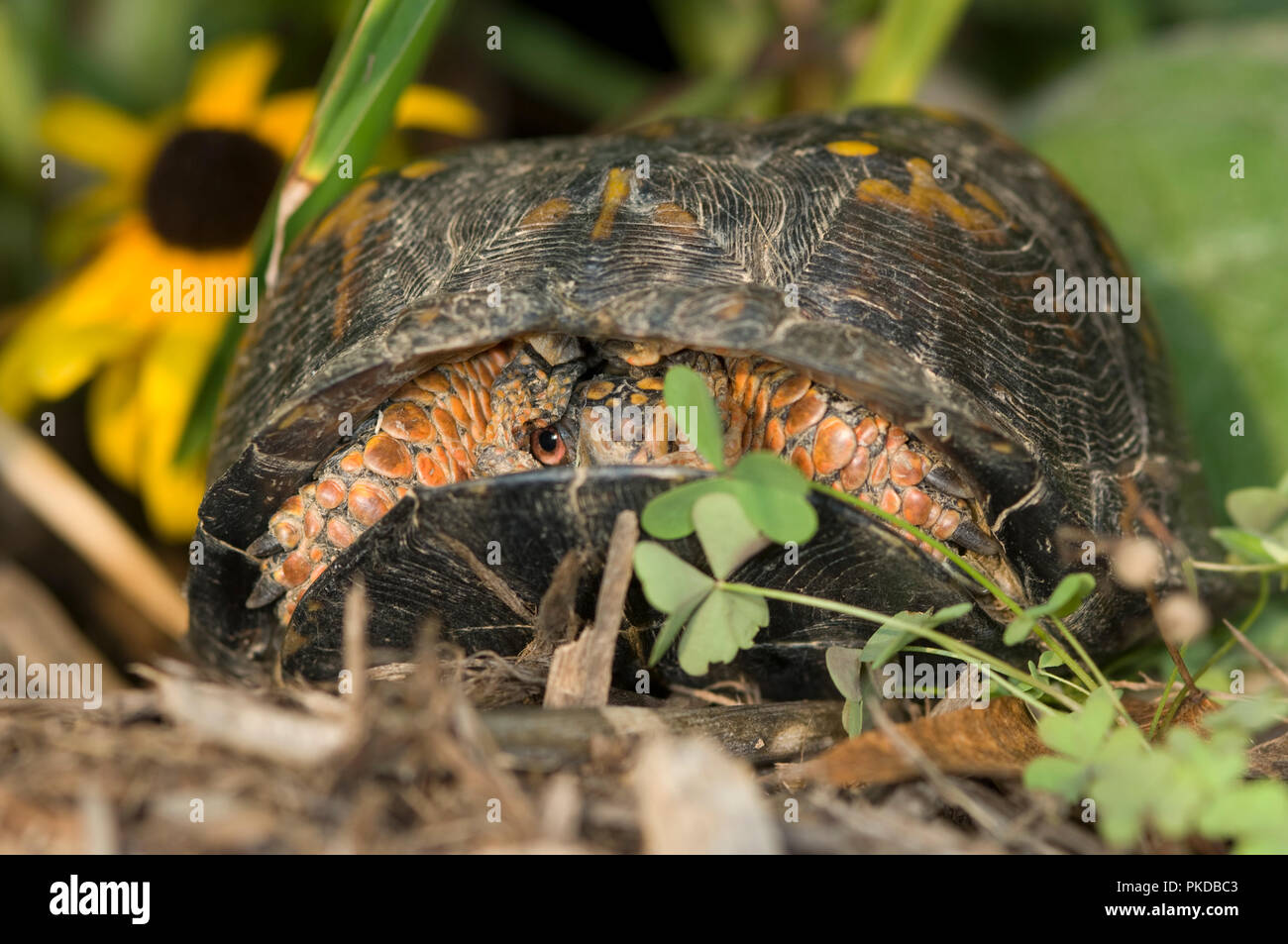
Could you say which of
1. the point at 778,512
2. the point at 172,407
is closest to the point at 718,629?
the point at 778,512

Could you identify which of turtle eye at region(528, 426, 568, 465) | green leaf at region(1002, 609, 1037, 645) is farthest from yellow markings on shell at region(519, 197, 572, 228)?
green leaf at region(1002, 609, 1037, 645)

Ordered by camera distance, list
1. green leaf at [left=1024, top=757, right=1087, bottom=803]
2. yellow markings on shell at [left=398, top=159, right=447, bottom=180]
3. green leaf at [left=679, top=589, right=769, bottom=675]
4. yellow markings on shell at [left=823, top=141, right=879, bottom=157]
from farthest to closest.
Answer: yellow markings on shell at [left=398, top=159, right=447, bottom=180] < yellow markings on shell at [left=823, top=141, right=879, bottom=157] < green leaf at [left=679, top=589, right=769, bottom=675] < green leaf at [left=1024, top=757, right=1087, bottom=803]

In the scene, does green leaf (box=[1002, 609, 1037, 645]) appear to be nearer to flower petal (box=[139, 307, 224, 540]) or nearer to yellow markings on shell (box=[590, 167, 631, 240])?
yellow markings on shell (box=[590, 167, 631, 240])

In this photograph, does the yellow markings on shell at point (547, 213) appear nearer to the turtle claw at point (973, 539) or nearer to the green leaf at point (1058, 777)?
the turtle claw at point (973, 539)

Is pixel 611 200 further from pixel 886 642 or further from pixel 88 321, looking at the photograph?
pixel 88 321

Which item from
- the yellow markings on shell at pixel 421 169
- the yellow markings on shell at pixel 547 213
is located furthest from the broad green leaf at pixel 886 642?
the yellow markings on shell at pixel 421 169
